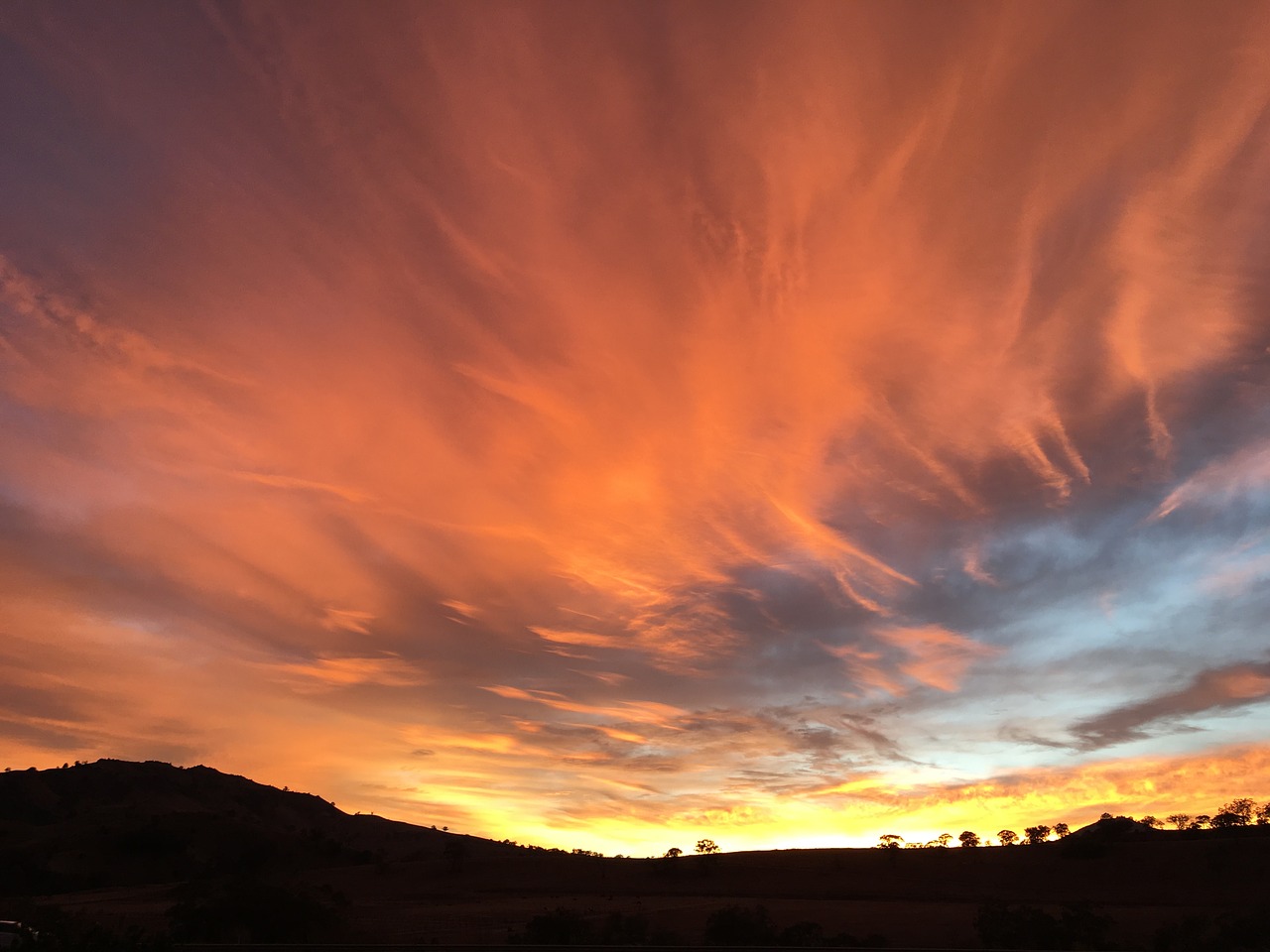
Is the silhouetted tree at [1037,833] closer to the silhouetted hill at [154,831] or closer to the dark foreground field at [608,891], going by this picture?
the dark foreground field at [608,891]

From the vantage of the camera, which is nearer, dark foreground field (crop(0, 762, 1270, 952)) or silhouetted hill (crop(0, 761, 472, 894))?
dark foreground field (crop(0, 762, 1270, 952))

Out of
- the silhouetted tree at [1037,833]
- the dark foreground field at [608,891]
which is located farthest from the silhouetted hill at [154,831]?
the silhouetted tree at [1037,833]

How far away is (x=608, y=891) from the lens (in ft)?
230

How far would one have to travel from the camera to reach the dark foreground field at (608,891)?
42.8 metres

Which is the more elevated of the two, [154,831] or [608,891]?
[154,831]

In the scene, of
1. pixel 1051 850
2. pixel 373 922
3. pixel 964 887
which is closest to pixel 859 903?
pixel 964 887

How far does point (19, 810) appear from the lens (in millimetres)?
113500

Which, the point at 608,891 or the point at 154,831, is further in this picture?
the point at 154,831

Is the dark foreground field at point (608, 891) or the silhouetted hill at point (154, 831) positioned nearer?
the dark foreground field at point (608, 891)

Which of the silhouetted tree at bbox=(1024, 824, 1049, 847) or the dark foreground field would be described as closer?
the dark foreground field

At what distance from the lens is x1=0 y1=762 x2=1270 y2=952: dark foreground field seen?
1687 inches

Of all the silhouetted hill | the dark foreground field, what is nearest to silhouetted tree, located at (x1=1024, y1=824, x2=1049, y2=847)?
the dark foreground field

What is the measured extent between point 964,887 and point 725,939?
35146mm

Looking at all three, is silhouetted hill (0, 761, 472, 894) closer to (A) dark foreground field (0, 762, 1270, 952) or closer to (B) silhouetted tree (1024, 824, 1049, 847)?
(A) dark foreground field (0, 762, 1270, 952)
